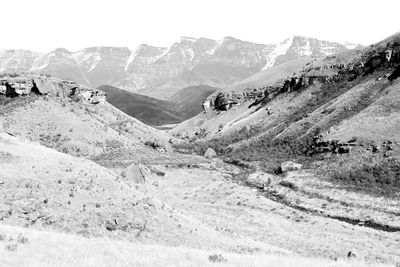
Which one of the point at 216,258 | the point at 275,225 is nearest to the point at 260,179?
the point at 275,225

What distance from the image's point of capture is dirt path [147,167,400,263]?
35.5 m

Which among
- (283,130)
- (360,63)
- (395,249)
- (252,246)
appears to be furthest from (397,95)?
(252,246)

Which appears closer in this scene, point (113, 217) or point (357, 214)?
point (113, 217)

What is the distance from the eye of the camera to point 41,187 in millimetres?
28438

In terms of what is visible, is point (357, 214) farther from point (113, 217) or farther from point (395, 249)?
point (113, 217)

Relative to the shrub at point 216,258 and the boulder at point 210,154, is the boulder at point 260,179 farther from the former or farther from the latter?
the shrub at point 216,258

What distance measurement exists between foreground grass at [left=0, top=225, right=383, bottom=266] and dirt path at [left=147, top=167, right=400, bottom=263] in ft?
32.9

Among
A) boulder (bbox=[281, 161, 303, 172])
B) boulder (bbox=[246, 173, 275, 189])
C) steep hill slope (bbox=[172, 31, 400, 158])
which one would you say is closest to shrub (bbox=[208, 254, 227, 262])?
boulder (bbox=[246, 173, 275, 189])

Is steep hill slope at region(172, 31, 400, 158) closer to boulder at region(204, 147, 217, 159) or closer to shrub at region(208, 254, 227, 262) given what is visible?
boulder at region(204, 147, 217, 159)

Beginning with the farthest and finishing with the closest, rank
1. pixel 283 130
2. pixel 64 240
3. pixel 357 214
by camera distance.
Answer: pixel 283 130 → pixel 357 214 → pixel 64 240

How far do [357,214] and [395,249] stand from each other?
37.8ft

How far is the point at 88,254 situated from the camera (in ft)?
53.2

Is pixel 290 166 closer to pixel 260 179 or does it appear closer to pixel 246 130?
pixel 260 179

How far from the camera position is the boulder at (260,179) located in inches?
2510
